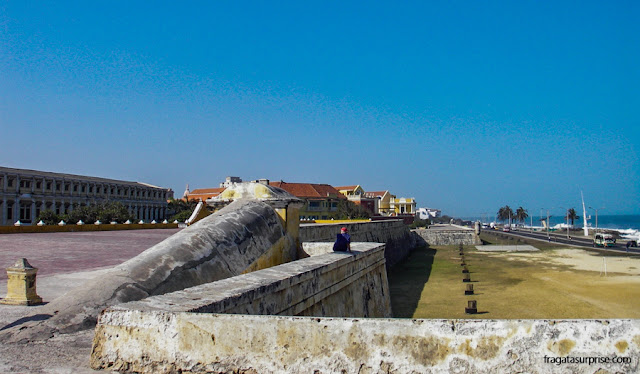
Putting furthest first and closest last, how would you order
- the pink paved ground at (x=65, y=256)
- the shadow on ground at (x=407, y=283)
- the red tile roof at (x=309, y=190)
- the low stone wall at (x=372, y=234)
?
the red tile roof at (x=309, y=190)
the shadow on ground at (x=407, y=283)
the low stone wall at (x=372, y=234)
the pink paved ground at (x=65, y=256)

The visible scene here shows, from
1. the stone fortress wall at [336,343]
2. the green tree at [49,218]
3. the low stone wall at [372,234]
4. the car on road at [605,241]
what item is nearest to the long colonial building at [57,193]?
the green tree at [49,218]

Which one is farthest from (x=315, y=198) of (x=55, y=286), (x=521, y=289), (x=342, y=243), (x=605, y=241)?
(x=342, y=243)

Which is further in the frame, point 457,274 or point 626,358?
point 457,274

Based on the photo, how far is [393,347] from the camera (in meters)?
2.62

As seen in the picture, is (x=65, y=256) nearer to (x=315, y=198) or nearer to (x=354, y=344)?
(x=354, y=344)

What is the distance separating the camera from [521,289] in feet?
60.7

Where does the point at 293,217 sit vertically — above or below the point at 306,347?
above

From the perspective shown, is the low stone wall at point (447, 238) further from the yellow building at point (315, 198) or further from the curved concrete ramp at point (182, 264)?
the curved concrete ramp at point (182, 264)

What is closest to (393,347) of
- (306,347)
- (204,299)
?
(306,347)

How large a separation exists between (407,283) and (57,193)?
48.0 m

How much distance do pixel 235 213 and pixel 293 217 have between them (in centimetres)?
173

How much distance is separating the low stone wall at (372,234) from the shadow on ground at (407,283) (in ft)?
2.63

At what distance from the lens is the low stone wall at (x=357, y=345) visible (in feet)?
8.12

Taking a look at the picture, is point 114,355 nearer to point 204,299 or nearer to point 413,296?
point 204,299
